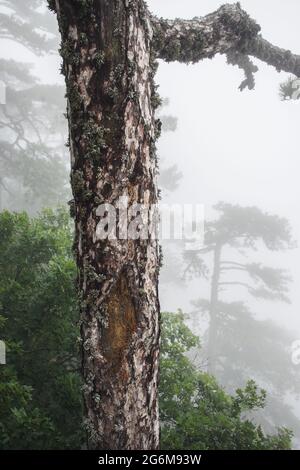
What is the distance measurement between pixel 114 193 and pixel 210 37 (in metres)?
1.82

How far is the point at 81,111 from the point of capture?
2.29 meters

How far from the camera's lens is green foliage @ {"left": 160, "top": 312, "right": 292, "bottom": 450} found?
498cm

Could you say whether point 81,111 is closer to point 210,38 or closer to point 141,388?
point 210,38

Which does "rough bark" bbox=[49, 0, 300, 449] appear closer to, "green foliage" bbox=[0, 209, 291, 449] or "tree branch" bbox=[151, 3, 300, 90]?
"tree branch" bbox=[151, 3, 300, 90]

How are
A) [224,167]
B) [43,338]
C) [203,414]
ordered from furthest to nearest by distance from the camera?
[224,167]
[203,414]
[43,338]

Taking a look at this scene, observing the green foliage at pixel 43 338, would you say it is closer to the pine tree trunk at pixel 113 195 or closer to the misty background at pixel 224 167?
the pine tree trunk at pixel 113 195

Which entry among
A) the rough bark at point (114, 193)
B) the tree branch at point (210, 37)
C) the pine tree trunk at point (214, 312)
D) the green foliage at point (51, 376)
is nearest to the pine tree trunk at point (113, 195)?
the rough bark at point (114, 193)

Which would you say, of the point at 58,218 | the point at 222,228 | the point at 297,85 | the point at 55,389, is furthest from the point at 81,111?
the point at 222,228

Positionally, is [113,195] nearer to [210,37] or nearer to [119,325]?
[119,325]

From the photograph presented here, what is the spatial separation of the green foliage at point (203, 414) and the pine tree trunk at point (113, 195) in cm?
269

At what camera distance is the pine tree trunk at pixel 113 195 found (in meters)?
2.19

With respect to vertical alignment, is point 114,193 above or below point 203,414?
above

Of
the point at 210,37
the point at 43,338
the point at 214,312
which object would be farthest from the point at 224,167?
the point at 210,37

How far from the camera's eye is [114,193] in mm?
2312
